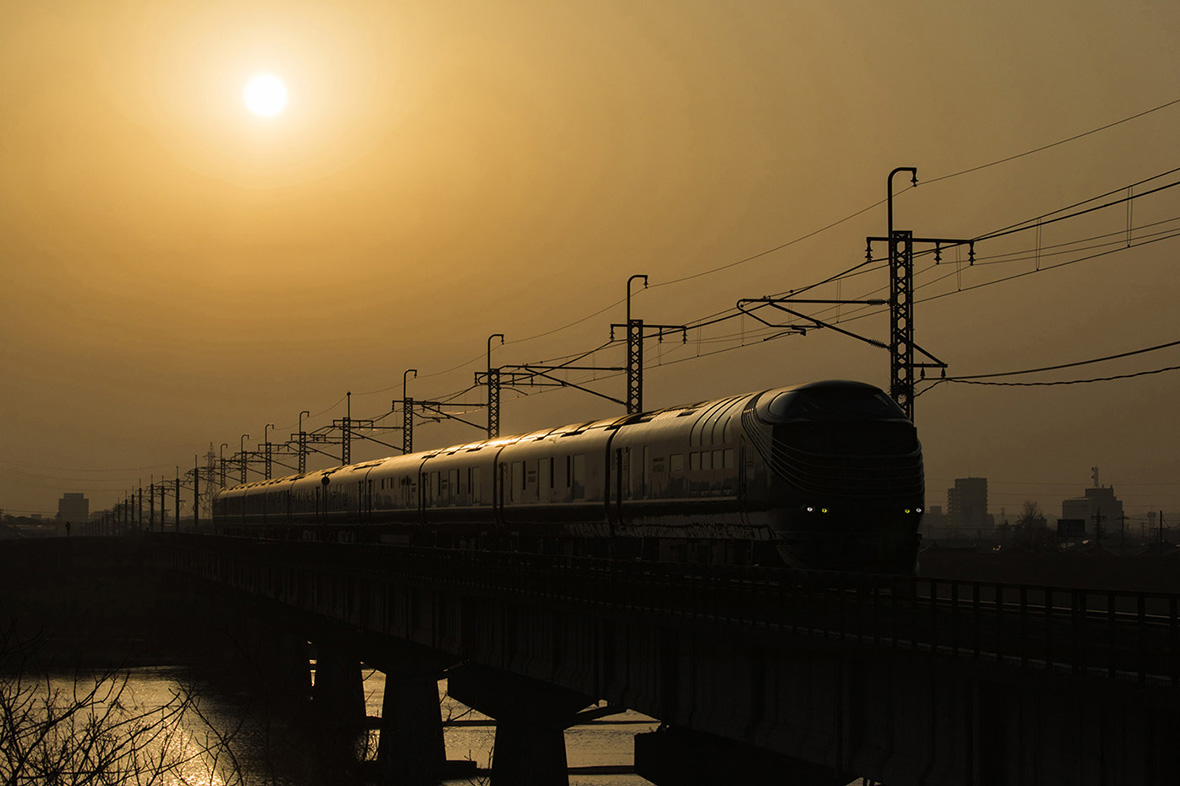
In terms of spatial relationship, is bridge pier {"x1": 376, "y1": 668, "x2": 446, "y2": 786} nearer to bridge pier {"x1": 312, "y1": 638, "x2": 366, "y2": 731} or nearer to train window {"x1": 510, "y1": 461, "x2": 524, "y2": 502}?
train window {"x1": 510, "y1": 461, "x2": 524, "y2": 502}

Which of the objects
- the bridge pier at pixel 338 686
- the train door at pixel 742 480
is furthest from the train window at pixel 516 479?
the bridge pier at pixel 338 686

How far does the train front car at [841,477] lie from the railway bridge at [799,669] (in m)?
0.93

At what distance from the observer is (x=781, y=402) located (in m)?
28.6

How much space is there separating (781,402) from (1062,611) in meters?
12.8

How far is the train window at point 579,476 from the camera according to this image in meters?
39.4

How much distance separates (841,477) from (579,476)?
13420 mm

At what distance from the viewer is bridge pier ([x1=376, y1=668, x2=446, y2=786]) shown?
50594 mm

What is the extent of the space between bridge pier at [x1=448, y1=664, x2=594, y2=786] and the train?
Answer: 4.20m

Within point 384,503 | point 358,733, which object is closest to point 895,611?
point 384,503

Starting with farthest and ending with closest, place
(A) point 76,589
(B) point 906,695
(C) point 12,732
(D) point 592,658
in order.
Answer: (A) point 76,589 < (D) point 592,658 < (B) point 906,695 < (C) point 12,732

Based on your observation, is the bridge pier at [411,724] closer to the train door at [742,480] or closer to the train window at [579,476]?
the train window at [579,476]

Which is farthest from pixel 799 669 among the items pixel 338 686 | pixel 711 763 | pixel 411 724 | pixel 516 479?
pixel 338 686

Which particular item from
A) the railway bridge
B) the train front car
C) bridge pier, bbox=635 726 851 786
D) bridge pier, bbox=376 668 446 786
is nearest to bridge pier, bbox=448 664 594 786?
the railway bridge

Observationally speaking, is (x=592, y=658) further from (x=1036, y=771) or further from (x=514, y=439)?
(x=514, y=439)
